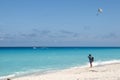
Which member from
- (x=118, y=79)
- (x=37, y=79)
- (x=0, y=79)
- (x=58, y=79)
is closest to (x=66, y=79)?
(x=58, y=79)

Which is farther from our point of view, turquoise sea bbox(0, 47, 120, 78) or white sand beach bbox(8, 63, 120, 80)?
turquoise sea bbox(0, 47, 120, 78)

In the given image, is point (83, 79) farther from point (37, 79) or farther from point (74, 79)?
point (37, 79)

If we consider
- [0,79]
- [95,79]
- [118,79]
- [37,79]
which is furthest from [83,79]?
[0,79]

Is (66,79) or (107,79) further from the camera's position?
(66,79)

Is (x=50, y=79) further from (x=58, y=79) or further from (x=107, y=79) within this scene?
(x=107, y=79)

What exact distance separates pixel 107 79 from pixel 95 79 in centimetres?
80

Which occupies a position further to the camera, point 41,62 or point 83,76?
point 41,62

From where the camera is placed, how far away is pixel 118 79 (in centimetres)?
1978

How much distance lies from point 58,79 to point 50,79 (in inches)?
26.9

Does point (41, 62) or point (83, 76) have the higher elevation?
point (41, 62)

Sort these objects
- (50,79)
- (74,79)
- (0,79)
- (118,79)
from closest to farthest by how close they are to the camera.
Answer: (118,79) < (74,79) < (50,79) < (0,79)

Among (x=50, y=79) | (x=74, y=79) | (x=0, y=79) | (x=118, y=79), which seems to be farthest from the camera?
(x=0, y=79)

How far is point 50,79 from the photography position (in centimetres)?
2291

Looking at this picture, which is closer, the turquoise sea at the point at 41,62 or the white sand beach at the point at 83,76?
the white sand beach at the point at 83,76
